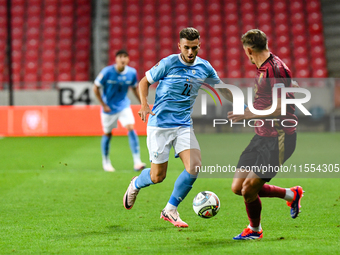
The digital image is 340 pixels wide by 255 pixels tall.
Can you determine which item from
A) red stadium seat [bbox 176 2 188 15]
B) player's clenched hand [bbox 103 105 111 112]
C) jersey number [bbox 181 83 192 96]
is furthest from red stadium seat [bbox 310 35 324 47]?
jersey number [bbox 181 83 192 96]

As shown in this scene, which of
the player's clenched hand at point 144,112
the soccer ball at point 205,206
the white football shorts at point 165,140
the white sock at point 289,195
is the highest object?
the player's clenched hand at point 144,112

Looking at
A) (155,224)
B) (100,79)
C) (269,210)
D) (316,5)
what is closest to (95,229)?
(155,224)

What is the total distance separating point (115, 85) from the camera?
850 centimetres

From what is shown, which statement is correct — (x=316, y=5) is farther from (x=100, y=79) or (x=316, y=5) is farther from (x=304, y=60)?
A: (x=100, y=79)

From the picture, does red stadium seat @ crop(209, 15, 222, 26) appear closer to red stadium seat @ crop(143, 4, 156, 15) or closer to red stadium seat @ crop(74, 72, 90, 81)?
red stadium seat @ crop(143, 4, 156, 15)

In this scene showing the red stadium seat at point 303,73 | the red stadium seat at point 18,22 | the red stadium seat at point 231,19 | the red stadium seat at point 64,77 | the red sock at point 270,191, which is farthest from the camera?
the red stadium seat at point 18,22

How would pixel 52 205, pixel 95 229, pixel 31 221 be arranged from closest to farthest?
pixel 95 229 < pixel 31 221 < pixel 52 205

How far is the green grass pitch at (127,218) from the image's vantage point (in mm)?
3770

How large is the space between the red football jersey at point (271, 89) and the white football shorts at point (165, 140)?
994mm

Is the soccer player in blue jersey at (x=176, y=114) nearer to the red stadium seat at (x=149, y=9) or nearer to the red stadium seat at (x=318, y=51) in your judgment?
the red stadium seat at (x=318, y=51)

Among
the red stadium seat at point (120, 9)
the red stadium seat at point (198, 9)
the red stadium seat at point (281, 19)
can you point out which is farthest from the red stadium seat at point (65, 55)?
the red stadium seat at point (281, 19)

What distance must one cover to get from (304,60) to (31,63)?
11.7 meters

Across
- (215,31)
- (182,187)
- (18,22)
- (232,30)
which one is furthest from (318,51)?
(182,187)

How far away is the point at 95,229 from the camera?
14.4 feet
